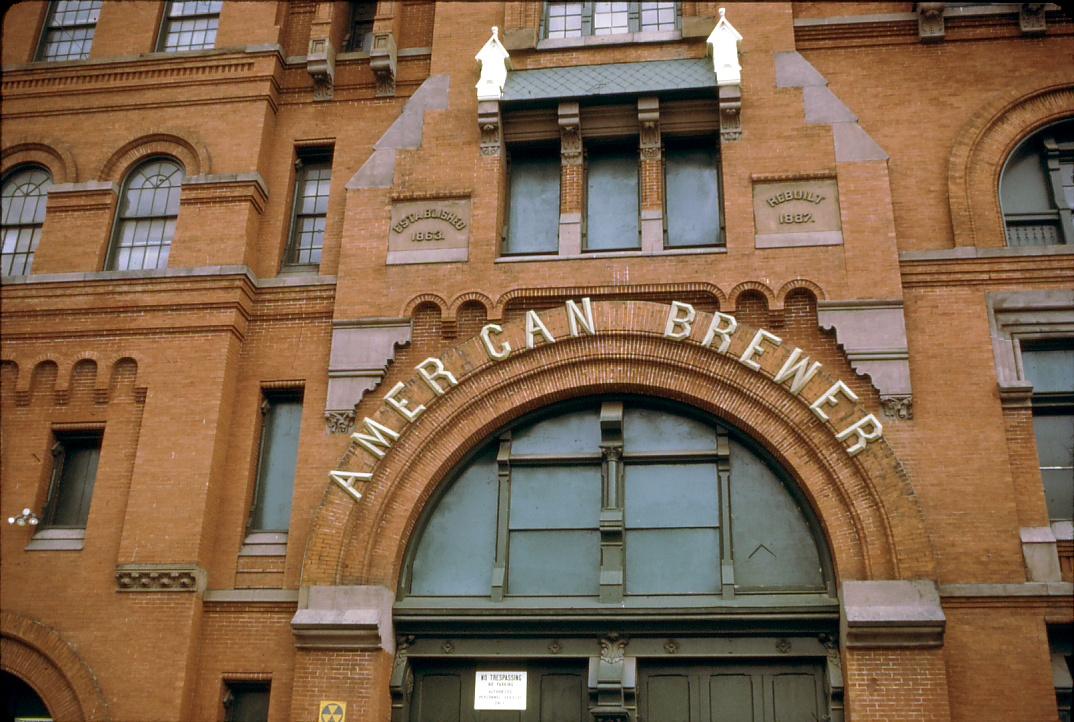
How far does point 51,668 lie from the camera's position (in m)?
16.7

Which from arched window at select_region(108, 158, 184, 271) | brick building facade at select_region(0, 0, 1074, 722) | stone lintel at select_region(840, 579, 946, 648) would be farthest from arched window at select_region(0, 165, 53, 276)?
stone lintel at select_region(840, 579, 946, 648)

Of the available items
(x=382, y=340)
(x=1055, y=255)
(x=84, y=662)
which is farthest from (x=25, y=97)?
(x=1055, y=255)

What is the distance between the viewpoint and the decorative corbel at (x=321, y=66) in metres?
19.9

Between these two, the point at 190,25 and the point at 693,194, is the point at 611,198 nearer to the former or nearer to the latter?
the point at 693,194

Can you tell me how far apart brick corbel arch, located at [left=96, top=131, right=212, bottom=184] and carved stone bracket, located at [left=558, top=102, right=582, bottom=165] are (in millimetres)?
6277

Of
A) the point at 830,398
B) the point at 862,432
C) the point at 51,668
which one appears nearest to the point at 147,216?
the point at 51,668

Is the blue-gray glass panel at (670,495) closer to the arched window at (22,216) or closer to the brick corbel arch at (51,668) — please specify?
the brick corbel arch at (51,668)

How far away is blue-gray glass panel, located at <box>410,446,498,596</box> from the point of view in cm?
1675

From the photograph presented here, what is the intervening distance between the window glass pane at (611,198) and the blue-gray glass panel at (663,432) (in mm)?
2849

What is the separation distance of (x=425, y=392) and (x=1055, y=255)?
972 cm

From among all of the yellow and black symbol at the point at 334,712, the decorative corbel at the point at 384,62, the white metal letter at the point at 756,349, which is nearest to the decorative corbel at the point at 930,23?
the white metal letter at the point at 756,349

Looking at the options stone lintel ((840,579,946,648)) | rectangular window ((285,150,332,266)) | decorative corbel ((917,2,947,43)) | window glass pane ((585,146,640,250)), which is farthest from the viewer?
rectangular window ((285,150,332,266))

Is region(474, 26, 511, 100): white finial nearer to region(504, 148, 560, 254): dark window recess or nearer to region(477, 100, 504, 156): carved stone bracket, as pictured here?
region(477, 100, 504, 156): carved stone bracket

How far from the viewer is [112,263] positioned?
63.8 ft
